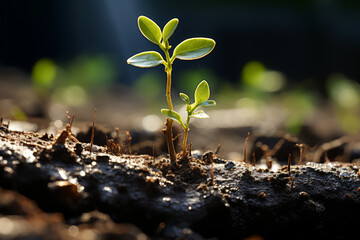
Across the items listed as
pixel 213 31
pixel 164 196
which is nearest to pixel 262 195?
pixel 164 196

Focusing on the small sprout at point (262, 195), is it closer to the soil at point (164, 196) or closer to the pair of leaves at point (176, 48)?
the soil at point (164, 196)

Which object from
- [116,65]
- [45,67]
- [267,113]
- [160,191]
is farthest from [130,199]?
[116,65]

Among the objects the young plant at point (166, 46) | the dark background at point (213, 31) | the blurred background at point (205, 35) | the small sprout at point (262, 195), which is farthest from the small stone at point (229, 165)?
the dark background at point (213, 31)

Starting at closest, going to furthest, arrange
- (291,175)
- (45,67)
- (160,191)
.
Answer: (160,191), (291,175), (45,67)

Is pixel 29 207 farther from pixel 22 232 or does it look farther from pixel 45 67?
pixel 45 67

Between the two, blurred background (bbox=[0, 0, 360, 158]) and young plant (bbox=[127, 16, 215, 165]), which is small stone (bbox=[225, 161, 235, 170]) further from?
blurred background (bbox=[0, 0, 360, 158])

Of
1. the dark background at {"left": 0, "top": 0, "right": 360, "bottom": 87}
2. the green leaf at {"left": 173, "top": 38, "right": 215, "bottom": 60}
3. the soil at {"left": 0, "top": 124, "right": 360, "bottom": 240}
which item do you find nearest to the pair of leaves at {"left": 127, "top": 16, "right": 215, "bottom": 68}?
the green leaf at {"left": 173, "top": 38, "right": 215, "bottom": 60}
